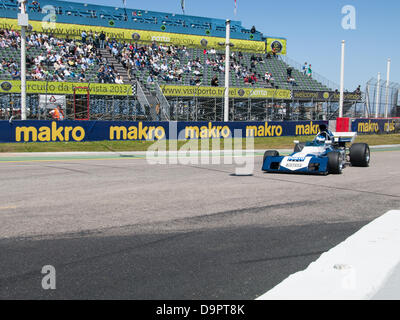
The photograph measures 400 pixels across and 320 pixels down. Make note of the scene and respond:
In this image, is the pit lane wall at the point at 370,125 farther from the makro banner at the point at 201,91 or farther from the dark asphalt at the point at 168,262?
the dark asphalt at the point at 168,262

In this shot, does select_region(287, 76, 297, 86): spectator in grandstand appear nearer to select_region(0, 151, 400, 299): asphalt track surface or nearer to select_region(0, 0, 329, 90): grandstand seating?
select_region(0, 0, 329, 90): grandstand seating

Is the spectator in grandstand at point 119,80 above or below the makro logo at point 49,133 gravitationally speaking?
above

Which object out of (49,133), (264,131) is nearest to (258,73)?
(264,131)

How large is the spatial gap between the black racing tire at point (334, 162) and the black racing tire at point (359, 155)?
1826 mm

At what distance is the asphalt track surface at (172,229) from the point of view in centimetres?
367

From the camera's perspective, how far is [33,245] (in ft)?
15.4

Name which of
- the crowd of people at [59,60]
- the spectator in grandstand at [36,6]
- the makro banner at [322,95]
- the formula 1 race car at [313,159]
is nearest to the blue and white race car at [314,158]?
the formula 1 race car at [313,159]

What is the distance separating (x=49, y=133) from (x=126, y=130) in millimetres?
3248

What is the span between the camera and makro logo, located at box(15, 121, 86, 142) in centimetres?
1728

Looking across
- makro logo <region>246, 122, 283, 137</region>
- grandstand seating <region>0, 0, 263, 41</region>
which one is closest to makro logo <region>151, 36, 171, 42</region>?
grandstand seating <region>0, 0, 263, 41</region>

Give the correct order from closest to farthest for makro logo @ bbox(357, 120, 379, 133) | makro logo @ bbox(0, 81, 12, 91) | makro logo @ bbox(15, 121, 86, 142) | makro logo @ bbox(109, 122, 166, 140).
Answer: makro logo @ bbox(15, 121, 86, 142)
makro logo @ bbox(109, 122, 166, 140)
makro logo @ bbox(0, 81, 12, 91)
makro logo @ bbox(357, 120, 379, 133)

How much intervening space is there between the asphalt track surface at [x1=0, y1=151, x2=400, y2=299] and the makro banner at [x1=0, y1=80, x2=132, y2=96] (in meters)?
13.6

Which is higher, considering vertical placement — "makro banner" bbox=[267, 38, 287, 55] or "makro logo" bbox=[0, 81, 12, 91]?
"makro banner" bbox=[267, 38, 287, 55]
